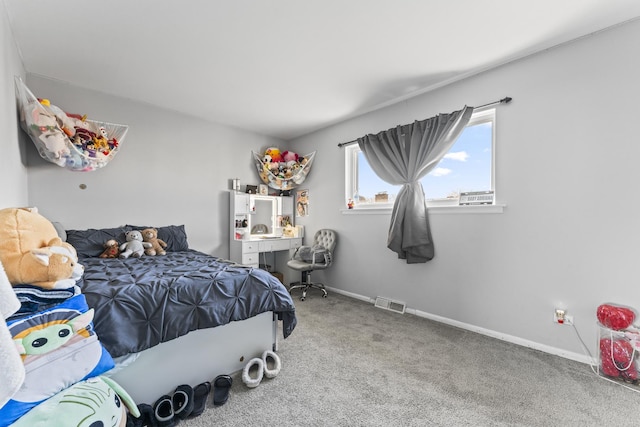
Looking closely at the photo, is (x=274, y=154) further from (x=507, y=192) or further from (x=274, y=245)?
(x=507, y=192)

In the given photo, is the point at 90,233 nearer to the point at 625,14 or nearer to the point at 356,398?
the point at 356,398

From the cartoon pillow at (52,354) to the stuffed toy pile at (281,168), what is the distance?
11.3ft

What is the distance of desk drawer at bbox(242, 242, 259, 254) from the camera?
12.8 ft

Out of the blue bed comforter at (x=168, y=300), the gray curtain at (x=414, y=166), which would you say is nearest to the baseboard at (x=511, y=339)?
the gray curtain at (x=414, y=166)

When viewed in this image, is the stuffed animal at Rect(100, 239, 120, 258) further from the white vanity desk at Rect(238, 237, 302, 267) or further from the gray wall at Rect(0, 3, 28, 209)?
the white vanity desk at Rect(238, 237, 302, 267)

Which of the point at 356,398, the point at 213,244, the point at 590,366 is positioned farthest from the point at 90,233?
the point at 590,366

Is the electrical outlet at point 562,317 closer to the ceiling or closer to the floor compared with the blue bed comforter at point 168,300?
closer to the floor

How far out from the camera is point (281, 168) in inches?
178

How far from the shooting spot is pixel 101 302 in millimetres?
1521

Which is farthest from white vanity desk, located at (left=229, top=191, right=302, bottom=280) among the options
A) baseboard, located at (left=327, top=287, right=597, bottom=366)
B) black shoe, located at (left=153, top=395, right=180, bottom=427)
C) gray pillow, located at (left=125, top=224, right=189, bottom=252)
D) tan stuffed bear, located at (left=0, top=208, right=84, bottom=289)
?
tan stuffed bear, located at (left=0, top=208, right=84, bottom=289)

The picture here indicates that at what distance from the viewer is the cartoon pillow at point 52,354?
947 millimetres

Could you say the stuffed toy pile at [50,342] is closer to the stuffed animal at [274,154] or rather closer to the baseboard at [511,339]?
the baseboard at [511,339]

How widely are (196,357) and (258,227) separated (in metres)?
2.91

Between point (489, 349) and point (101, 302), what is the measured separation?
2.88 meters
